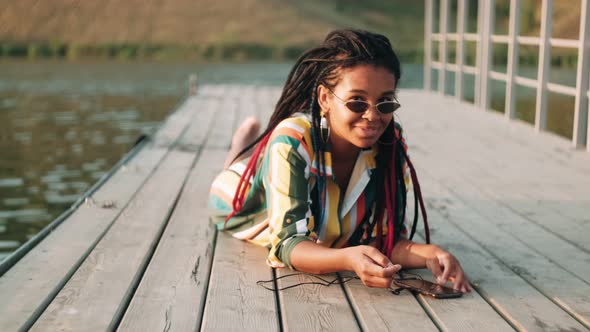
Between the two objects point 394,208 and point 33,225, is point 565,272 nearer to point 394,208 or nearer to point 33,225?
point 394,208

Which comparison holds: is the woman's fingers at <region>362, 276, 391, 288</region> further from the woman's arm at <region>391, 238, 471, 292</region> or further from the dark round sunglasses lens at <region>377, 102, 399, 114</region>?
the dark round sunglasses lens at <region>377, 102, 399, 114</region>

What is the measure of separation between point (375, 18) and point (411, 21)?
253 centimetres

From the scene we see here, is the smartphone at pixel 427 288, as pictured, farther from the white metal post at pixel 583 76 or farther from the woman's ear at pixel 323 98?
the white metal post at pixel 583 76

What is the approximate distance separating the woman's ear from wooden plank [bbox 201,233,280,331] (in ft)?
2.00

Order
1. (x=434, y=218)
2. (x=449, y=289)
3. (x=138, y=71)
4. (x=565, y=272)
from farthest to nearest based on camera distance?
(x=138, y=71), (x=434, y=218), (x=565, y=272), (x=449, y=289)

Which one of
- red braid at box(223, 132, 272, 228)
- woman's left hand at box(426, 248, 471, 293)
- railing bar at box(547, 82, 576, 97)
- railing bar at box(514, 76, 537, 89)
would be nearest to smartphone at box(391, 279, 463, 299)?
woman's left hand at box(426, 248, 471, 293)

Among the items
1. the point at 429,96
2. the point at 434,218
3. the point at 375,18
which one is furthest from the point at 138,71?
the point at 375,18

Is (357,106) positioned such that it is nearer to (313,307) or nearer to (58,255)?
(313,307)

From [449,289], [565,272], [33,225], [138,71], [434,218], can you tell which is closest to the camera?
[449,289]

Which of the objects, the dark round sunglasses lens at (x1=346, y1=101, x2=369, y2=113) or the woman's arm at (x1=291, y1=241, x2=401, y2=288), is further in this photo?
the dark round sunglasses lens at (x1=346, y1=101, x2=369, y2=113)

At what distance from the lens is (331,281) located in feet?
9.05

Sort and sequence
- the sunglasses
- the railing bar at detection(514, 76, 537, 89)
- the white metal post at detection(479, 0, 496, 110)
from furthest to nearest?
the white metal post at detection(479, 0, 496, 110)
the railing bar at detection(514, 76, 537, 89)
the sunglasses

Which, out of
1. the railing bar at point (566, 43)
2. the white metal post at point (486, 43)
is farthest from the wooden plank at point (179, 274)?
the white metal post at point (486, 43)

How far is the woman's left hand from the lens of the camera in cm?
259
